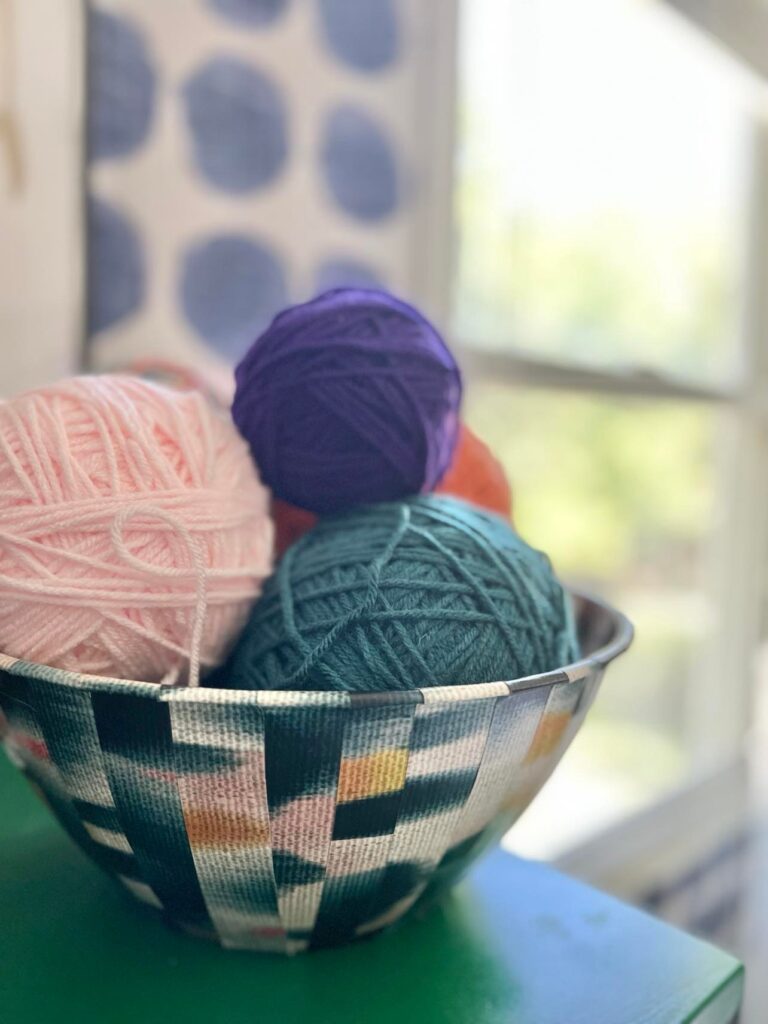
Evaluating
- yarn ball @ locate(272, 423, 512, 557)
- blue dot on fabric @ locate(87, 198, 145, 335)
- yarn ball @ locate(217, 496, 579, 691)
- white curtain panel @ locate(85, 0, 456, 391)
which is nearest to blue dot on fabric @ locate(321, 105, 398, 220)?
white curtain panel @ locate(85, 0, 456, 391)

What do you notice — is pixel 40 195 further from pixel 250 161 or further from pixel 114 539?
pixel 114 539

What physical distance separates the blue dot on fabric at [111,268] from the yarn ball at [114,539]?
28 cm

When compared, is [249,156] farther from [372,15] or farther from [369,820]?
[369,820]

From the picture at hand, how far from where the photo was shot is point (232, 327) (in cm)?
68

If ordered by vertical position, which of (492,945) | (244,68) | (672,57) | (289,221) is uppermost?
(672,57)

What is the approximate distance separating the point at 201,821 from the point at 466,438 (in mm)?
277

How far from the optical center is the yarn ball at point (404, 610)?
0.96ft

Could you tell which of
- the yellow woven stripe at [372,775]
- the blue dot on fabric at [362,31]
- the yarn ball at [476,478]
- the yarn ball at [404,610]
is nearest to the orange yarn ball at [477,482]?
the yarn ball at [476,478]

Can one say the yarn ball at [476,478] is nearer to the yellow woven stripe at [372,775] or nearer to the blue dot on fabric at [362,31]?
the yellow woven stripe at [372,775]

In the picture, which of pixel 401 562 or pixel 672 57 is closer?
pixel 401 562

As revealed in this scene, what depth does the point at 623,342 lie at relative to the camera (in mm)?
1245

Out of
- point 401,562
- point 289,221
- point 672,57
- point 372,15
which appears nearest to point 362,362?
point 401,562

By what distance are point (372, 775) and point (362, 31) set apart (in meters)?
0.72

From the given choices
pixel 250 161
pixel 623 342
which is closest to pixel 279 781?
pixel 250 161
